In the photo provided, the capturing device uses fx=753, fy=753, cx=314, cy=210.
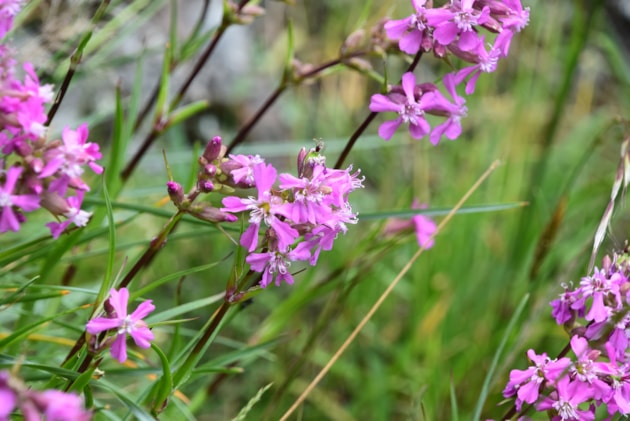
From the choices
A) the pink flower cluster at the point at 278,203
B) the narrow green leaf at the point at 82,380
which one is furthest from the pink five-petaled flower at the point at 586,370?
the narrow green leaf at the point at 82,380

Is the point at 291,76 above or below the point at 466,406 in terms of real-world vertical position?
above

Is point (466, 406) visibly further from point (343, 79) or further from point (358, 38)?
point (343, 79)

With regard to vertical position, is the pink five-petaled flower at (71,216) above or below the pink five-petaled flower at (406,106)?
below

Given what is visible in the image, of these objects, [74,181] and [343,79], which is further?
[343,79]

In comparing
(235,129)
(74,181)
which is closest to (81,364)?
(74,181)

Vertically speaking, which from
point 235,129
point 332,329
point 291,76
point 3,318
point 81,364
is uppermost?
point 291,76

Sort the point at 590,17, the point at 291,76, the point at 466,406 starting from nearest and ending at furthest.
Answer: the point at 291,76 < the point at 590,17 < the point at 466,406

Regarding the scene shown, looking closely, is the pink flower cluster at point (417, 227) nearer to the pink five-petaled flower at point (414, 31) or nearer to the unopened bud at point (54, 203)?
the pink five-petaled flower at point (414, 31)

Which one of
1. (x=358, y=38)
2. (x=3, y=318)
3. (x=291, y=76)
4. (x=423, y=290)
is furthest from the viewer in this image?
(x=423, y=290)
